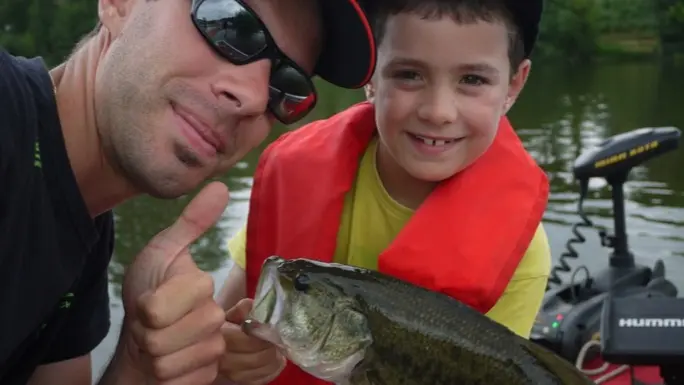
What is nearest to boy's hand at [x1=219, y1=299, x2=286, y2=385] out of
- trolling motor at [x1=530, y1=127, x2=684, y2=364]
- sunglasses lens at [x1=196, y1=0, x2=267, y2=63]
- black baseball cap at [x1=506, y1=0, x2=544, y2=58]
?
sunglasses lens at [x1=196, y1=0, x2=267, y2=63]

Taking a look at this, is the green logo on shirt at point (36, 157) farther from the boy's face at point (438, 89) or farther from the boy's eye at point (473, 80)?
the boy's eye at point (473, 80)

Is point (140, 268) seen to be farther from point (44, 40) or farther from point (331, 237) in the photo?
point (44, 40)

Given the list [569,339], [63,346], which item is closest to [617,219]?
[569,339]

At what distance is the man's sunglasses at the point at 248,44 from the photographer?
2.39 m

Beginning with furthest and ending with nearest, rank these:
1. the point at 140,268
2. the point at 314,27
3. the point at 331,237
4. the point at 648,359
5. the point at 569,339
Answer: the point at 569,339 < the point at 648,359 < the point at 331,237 < the point at 314,27 < the point at 140,268

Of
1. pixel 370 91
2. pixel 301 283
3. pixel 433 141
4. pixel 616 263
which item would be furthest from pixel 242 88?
pixel 616 263

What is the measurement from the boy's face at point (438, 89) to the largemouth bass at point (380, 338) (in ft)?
2.24

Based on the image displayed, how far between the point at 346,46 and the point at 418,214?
2.26ft

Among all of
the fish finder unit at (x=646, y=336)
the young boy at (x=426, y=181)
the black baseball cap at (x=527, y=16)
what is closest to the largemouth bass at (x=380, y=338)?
the young boy at (x=426, y=181)

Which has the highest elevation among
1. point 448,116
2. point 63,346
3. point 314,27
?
point 314,27

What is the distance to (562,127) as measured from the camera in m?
20.5

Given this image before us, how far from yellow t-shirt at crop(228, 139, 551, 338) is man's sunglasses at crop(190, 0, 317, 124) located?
622 mm

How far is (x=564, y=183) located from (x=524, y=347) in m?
11.5

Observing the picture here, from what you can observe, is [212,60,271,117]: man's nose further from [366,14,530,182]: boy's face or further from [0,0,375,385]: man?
[366,14,530,182]: boy's face
